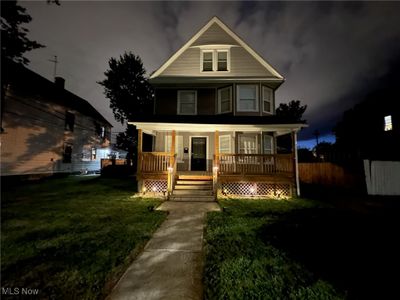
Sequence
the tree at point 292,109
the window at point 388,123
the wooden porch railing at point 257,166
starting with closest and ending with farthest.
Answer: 1. the wooden porch railing at point 257,166
2. the window at point 388,123
3. the tree at point 292,109

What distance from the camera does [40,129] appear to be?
52.4 ft

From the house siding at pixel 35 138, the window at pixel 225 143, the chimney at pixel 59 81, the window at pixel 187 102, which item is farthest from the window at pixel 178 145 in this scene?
the chimney at pixel 59 81

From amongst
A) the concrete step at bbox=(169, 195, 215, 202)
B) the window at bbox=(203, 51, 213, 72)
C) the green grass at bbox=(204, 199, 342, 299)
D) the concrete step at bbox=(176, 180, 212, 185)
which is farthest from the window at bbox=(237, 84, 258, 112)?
the green grass at bbox=(204, 199, 342, 299)

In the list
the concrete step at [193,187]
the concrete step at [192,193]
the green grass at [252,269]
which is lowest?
the green grass at [252,269]

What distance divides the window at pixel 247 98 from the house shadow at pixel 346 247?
7643 mm

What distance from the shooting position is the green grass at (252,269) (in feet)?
9.04

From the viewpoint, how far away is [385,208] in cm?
744

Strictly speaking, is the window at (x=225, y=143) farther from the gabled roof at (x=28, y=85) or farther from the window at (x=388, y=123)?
the window at (x=388, y=123)

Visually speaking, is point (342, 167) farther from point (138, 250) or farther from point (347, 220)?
point (138, 250)

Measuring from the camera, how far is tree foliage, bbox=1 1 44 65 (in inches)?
478

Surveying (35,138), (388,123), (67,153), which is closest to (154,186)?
(35,138)

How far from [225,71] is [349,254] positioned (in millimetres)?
11694

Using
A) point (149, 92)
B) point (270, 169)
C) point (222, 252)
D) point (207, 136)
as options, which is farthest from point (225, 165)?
point (149, 92)

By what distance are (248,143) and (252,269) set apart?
9.75 meters
